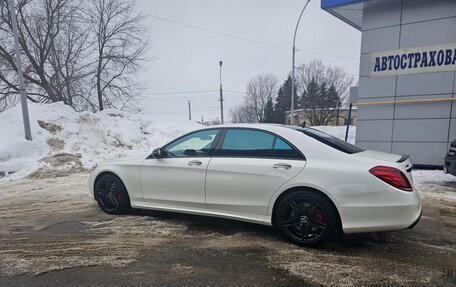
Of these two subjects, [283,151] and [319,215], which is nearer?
[319,215]

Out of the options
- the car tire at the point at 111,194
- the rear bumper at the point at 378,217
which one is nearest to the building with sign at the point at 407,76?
the rear bumper at the point at 378,217

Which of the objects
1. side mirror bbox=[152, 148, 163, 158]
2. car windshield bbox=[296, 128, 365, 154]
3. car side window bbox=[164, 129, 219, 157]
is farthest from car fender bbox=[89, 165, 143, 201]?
car windshield bbox=[296, 128, 365, 154]

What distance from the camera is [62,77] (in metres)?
22.2

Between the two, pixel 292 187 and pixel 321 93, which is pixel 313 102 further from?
pixel 292 187

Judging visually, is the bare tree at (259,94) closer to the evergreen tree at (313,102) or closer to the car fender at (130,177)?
the evergreen tree at (313,102)

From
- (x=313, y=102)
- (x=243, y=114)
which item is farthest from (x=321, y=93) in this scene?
(x=243, y=114)

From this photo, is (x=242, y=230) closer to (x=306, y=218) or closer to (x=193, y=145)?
(x=306, y=218)

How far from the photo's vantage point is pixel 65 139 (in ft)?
39.0

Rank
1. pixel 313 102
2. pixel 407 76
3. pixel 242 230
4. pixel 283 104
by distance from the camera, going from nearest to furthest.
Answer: pixel 242 230, pixel 407 76, pixel 313 102, pixel 283 104

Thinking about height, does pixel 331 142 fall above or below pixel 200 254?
above

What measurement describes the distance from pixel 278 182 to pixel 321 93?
49010mm

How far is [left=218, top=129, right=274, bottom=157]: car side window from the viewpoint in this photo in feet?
13.9

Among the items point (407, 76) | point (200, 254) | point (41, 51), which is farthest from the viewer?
point (41, 51)

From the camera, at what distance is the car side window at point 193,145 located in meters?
4.66
